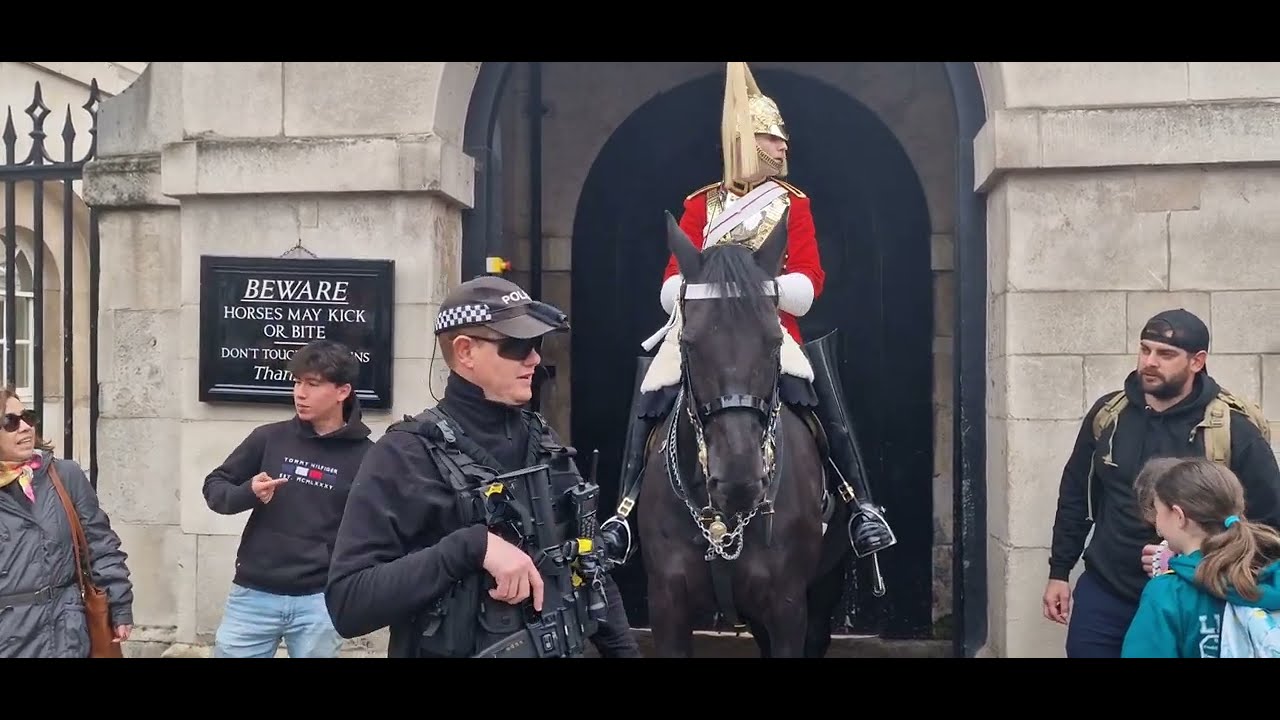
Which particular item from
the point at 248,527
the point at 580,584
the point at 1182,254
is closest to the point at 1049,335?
the point at 1182,254

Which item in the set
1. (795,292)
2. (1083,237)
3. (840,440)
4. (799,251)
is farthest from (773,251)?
(1083,237)

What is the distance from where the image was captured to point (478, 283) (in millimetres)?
2812

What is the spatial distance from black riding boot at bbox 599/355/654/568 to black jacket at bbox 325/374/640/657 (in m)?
1.85

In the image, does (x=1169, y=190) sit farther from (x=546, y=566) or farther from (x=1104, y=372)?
(x=546, y=566)

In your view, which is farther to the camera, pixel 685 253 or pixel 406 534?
pixel 685 253

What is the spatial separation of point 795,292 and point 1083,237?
1444mm

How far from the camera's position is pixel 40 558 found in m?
4.24

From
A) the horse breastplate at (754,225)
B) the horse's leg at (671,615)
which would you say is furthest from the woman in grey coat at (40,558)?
the horse breastplate at (754,225)

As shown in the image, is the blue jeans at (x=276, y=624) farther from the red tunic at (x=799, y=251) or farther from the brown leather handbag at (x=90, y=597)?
the red tunic at (x=799, y=251)

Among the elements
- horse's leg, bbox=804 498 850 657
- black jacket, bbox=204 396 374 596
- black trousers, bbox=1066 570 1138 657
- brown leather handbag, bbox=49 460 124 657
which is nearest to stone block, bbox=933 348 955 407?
horse's leg, bbox=804 498 850 657

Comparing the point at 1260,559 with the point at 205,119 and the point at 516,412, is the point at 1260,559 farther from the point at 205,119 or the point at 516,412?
the point at 205,119

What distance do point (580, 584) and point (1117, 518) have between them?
7.65 ft

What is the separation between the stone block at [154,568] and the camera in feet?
19.9

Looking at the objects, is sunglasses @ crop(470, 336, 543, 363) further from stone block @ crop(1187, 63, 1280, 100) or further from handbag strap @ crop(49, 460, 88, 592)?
stone block @ crop(1187, 63, 1280, 100)
